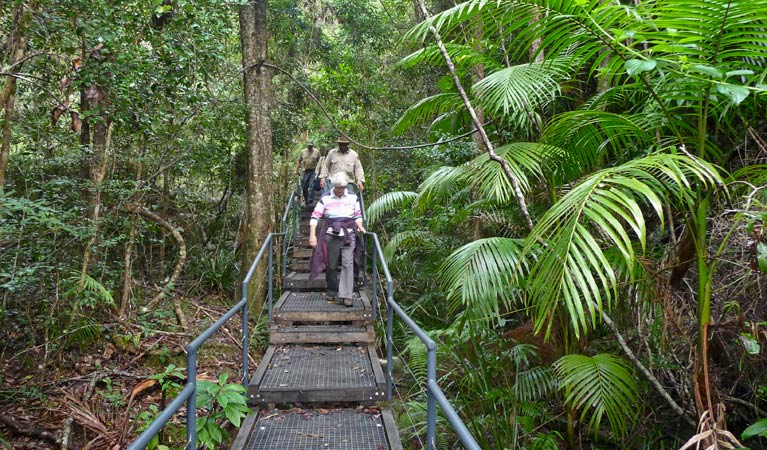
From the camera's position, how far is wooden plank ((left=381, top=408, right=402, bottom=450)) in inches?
138

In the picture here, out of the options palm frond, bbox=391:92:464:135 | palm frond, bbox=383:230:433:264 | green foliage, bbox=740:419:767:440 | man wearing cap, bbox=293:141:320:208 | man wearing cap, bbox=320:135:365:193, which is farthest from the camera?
man wearing cap, bbox=293:141:320:208

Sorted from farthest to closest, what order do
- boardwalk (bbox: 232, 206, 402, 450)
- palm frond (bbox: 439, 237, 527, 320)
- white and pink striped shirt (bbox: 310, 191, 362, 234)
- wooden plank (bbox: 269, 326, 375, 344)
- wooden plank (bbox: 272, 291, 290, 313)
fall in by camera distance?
white and pink striped shirt (bbox: 310, 191, 362, 234) < wooden plank (bbox: 272, 291, 290, 313) < wooden plank (bbox: 269, 326, 375, 344) < boardwalk (bbox: 232, 206, 402, 450) < palm frond (bbox: 439, 237, 527, 320)

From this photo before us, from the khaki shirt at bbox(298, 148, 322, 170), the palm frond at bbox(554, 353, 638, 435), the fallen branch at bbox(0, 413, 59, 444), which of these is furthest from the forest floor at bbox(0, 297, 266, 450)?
the khaki shirt at bbox(298, 148, 322, 170)

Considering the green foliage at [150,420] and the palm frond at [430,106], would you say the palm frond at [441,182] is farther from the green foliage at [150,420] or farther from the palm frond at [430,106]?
the green foliage at [150,420]

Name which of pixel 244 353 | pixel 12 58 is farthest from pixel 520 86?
pixel 12 58

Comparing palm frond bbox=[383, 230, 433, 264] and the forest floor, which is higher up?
palm frond bbox=[383, 230, 433, 264]

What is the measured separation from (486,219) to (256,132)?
13.7ft

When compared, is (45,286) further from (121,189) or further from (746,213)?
(746,213)

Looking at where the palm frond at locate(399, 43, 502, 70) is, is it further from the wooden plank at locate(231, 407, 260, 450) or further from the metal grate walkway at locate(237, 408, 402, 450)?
the wooden plank at locate(231, 407, 260, 450)

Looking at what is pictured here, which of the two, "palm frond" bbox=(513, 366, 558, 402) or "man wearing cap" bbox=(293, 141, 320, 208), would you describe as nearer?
"palm frond" bbox=(513, 366, 558, 402)

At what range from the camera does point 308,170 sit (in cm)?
1120

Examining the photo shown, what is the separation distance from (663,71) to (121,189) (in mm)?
5587

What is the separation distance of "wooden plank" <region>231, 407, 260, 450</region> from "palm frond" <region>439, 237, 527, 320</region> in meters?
1.72

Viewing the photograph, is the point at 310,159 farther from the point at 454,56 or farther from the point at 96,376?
the point at 454,56
